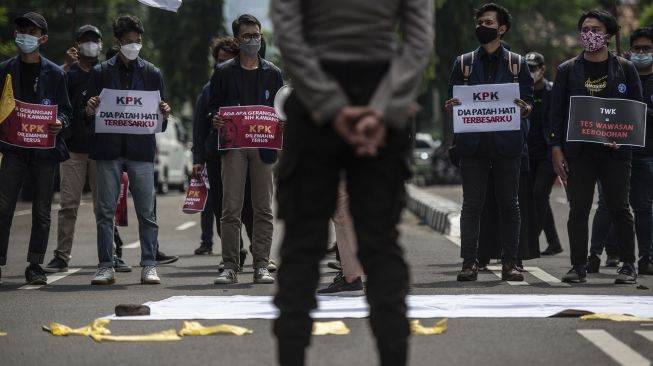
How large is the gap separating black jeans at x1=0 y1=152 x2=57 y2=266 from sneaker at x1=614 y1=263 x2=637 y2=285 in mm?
4535

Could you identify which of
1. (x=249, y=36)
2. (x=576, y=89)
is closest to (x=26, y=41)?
(x=249, y=36)

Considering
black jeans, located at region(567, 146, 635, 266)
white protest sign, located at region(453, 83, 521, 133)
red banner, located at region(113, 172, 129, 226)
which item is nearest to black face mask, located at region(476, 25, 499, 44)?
white protest sign, located at region(453, 83, 521, 133)

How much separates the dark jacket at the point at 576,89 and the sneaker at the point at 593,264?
62.4 inches


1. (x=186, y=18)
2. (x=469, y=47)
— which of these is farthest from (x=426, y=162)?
(x=186, y=18)

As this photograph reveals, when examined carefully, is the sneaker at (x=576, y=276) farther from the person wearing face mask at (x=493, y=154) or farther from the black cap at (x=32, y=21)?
the black cap at (x=32, y=21)

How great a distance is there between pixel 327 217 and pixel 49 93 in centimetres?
637

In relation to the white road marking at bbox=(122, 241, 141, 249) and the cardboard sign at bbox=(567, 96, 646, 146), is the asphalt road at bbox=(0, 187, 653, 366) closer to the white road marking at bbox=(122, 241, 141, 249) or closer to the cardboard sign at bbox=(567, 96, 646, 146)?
the cardboard sign at bbox=(567, 96, 646, 146)

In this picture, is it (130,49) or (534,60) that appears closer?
(130,49)

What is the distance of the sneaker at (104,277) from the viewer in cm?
1059

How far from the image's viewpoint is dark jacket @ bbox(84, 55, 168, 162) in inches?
420

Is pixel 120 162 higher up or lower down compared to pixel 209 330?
higher up

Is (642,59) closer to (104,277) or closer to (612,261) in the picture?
(612,261)

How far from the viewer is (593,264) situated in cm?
1184

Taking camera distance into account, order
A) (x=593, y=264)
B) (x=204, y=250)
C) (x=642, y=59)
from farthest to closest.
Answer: (x=204, y=250) → (x=593, y=264) → (x=642, y=59)
